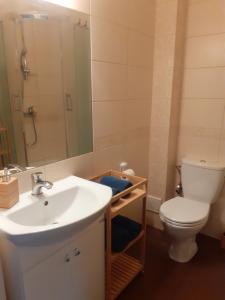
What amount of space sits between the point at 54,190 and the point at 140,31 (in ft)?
4.65

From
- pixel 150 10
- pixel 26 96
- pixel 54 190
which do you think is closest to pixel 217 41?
pixel 150 10

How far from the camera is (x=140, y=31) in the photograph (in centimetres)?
190

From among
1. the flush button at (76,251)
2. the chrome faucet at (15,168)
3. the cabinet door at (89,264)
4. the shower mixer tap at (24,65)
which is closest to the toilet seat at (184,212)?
the cabinet door at (89,264)

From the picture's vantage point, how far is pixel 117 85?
1767 millimetres

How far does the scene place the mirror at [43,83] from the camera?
1150 millimetres

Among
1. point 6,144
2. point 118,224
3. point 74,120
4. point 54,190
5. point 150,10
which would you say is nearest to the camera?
point 6,144

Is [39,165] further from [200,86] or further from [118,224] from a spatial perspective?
[200,86]

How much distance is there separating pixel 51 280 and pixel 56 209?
337 millimetres

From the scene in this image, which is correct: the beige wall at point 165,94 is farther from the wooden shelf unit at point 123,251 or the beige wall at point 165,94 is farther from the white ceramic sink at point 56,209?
the white ceramic sink at point 56,209

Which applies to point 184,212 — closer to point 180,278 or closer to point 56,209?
point 180,278

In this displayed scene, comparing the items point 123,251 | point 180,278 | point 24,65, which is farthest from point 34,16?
point 180,278

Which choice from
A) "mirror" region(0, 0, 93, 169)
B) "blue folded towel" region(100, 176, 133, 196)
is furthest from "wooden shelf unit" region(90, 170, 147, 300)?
"mirror" region(0, 0, 93, 169)

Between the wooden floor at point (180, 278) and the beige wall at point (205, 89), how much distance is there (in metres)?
0.37

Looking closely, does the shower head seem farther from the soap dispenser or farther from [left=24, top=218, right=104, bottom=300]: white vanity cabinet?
[left=24, top=218, right=104, bottom=300]: white vanity cabinet
